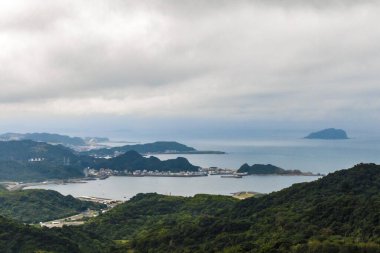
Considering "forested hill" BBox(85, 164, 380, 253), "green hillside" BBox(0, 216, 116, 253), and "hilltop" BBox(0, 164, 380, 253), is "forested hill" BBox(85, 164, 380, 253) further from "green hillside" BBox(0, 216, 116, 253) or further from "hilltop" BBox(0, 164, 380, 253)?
"green hillside" BBox(0, 216, 116, 253)

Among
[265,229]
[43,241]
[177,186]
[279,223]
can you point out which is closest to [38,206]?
[43,241]

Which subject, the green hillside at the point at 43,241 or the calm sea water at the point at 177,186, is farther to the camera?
the calm sea water at the point at 177,186

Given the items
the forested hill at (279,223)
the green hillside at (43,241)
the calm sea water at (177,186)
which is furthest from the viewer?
the calm sea water at (177,186)

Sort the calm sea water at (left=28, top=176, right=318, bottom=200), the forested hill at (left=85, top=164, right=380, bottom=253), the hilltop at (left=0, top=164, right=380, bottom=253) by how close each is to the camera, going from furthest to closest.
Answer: the calm sea water at (left=28, top=176, right=318, bottom=200) < the hilltop at (left=0, top=164, right=380, bottom=253) < the forested hill at (left=85, top=164, right=380, bottom=253)

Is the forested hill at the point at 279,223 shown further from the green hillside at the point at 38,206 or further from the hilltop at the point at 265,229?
the green hillside at the point at 38,206

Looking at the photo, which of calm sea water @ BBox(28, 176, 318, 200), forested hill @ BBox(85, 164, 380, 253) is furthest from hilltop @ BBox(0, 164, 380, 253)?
calm sea water @ BBox(28, 176, 318, 200)

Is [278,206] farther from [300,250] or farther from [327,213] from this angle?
[300,250]

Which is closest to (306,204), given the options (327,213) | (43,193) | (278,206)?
(278,206)

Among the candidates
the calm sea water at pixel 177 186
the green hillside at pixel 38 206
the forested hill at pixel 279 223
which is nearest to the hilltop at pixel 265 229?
the forested hill at pixel 279 223
